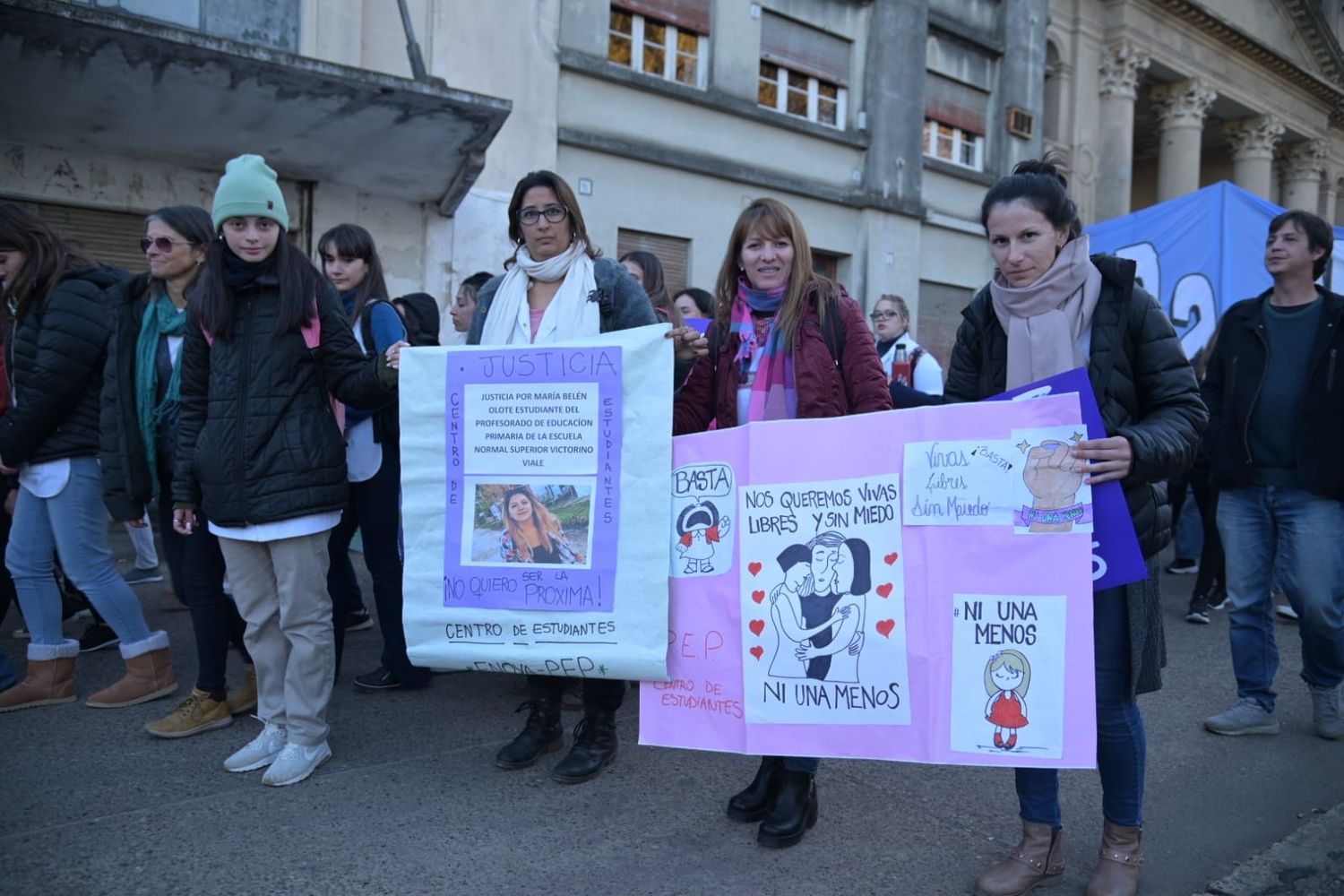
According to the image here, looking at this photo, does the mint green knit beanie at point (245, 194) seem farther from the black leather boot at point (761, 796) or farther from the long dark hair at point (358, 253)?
the black leather boot at point (761, 796)

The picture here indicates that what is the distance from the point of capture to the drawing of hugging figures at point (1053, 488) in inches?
106

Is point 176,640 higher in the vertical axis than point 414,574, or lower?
lower

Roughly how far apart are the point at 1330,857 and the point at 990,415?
6.35 ft

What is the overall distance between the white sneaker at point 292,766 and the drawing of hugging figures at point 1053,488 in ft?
8.56

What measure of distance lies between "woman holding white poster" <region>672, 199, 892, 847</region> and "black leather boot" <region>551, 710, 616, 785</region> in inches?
22.0

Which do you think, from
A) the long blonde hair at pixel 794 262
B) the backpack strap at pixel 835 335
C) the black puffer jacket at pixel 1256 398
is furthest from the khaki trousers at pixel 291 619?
the black puffer jacket at pixel 1256 398

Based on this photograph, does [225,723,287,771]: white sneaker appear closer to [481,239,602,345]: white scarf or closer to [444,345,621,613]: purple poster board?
[444,345,621,613]: purple poster board

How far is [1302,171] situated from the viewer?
2670cm

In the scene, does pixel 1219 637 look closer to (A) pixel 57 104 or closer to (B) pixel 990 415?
(B) pixel 990 415

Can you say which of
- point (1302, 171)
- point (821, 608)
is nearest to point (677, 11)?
point (821, 608)

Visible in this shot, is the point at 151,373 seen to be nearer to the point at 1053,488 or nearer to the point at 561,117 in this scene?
the point at 1053,488

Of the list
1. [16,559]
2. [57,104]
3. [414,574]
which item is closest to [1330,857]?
[414,574]

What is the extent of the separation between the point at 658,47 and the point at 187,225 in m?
9.94

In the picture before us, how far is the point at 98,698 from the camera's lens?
4391 millimetres
